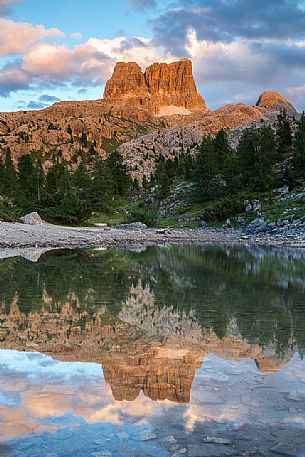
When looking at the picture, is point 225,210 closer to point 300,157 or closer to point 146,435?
point 300,157

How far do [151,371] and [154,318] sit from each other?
462 centimetres

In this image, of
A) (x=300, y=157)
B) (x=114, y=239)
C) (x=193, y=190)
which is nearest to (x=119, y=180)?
(x=193, y=190)

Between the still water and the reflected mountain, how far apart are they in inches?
1.6

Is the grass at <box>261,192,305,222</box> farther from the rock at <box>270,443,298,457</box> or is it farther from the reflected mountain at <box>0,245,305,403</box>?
the rock at <box>270,443,298,457</box>

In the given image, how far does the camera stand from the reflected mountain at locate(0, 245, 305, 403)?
8.47 metres

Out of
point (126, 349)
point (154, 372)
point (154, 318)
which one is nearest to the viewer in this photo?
point (154, 372)

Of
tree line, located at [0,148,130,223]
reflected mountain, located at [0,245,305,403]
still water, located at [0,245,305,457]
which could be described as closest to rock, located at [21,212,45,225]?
tree line, located at [0,148,130,223]

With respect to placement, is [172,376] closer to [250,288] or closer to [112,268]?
[250,288]

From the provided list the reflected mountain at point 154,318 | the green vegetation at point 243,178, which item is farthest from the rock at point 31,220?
the reflected mountain at point 154,318

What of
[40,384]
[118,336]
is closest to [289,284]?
[118,336]

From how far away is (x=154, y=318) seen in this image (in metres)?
12.6

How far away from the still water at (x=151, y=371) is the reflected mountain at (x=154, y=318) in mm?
40

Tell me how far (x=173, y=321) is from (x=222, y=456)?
6997 mm

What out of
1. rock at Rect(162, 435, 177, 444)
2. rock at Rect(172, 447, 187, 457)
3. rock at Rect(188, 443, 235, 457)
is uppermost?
rock at Rect(188, 443, 235, 457)
